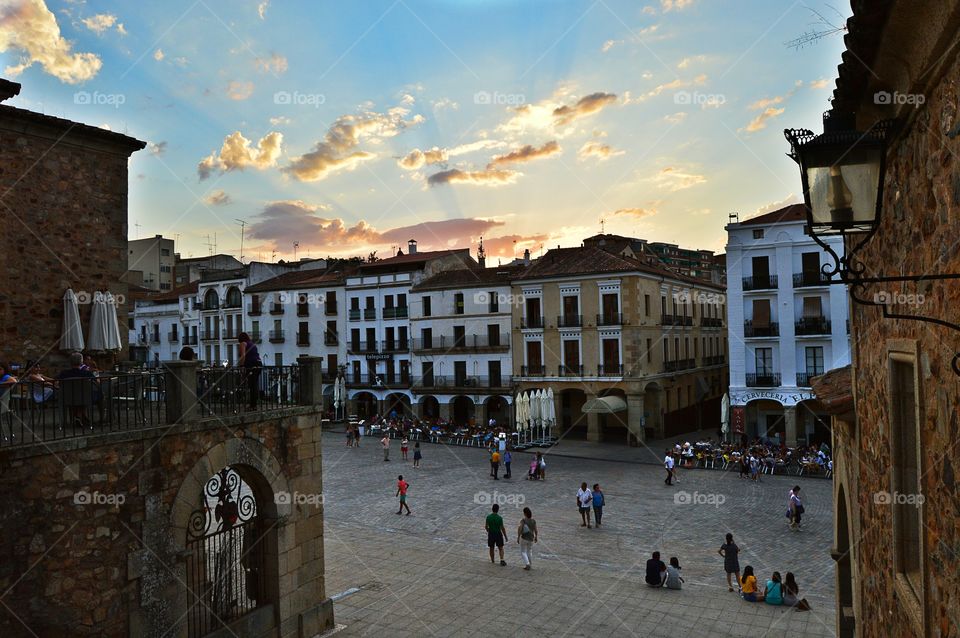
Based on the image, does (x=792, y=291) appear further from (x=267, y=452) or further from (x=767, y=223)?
(x=267, y=452)

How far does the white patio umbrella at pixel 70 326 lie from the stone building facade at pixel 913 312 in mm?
12632

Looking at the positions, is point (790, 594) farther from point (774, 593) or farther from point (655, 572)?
point (655, 572)

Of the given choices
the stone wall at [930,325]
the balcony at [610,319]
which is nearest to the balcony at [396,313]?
the balcony at [610,319]

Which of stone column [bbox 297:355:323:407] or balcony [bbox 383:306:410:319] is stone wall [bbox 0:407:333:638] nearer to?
stone column [bbox 297:355:323:407]

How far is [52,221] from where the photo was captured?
12195 mm

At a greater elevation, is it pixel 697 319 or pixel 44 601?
pixel 697 319

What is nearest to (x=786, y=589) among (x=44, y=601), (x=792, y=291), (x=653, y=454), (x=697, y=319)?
(x=44, y=601)

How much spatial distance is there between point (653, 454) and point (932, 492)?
3081 cm

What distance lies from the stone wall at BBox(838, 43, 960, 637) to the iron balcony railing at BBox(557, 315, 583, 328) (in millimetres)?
33889

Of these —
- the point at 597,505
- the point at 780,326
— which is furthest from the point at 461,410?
the point at 597,505

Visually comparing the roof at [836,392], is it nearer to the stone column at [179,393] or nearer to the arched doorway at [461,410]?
the stone column at [179,393]

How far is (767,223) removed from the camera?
33.4 metres

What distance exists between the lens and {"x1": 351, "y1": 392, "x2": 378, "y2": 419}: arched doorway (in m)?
47.3

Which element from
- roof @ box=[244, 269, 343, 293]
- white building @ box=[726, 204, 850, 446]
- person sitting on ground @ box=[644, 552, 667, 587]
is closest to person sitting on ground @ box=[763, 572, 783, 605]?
person sitting on ground @ box=[644, 552, 667, 587]
